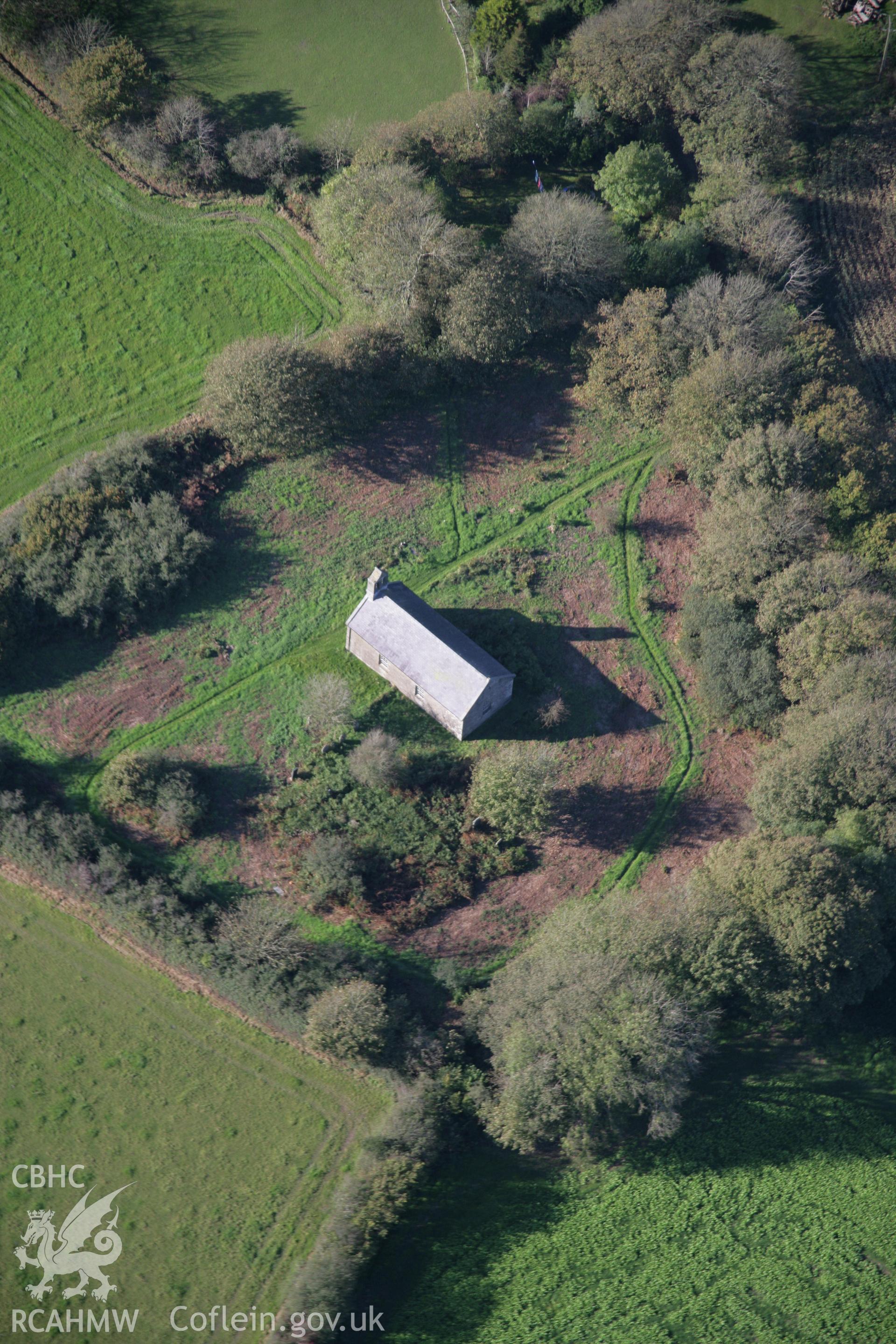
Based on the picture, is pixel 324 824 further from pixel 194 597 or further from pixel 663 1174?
pixel 663 1174

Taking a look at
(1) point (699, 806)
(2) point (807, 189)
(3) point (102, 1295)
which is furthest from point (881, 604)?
(3) point (102, 1295)

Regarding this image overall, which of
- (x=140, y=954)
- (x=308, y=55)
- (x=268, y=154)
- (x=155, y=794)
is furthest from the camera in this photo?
(x=308, y=55)

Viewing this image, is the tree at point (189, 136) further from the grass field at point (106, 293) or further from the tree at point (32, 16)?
the tree at point (32, 16)

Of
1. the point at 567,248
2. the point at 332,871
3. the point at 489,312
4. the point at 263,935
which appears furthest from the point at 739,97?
the point at 263,935

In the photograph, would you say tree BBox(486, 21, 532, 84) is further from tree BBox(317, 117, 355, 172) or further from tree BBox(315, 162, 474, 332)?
tree BBox(315, 162, 474, 332)

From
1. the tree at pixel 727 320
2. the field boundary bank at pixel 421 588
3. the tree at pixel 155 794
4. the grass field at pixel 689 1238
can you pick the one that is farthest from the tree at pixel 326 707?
the tree at pixel 727 320

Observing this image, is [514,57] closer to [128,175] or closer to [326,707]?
[128,175]
